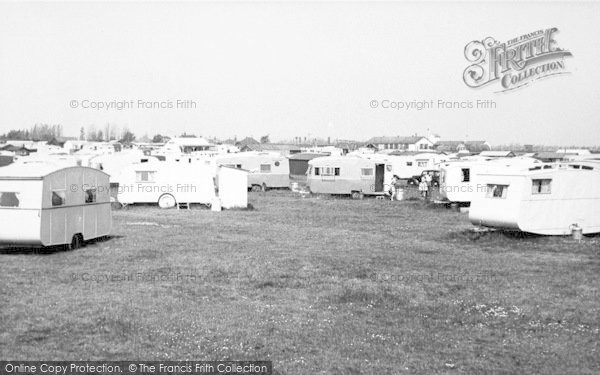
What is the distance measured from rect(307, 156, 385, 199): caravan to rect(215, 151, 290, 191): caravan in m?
4.35

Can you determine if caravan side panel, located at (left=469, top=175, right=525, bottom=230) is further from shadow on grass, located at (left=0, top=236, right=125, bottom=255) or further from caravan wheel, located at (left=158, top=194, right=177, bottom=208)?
caravan wheel, located at (left=158, top=194, right=177, bottom=208)

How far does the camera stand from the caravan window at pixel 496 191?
21070 millimetres

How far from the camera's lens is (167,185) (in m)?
31.8

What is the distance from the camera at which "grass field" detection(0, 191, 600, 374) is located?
9.31m

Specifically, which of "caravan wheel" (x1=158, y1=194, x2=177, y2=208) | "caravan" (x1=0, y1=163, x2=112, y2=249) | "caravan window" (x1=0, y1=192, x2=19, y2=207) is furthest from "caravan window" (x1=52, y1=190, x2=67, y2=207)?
"caravan wheel" (x1=158, y1=194, x2=177, y2=208)

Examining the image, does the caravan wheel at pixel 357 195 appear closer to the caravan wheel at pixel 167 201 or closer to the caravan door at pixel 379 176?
the caravan door at pixel 379 176

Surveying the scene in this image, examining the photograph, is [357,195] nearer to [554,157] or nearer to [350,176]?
[350,176]

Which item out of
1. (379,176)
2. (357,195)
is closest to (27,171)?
(357,195)

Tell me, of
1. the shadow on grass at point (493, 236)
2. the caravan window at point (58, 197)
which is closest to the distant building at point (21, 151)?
the caravan window at point (58, 197)

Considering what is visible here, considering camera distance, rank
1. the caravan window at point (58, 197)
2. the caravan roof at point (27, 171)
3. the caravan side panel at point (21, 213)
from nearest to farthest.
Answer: the caravan side panel at point (21, 213)
the caravan roof at point (27, 171)
the caravan window at point (58, 197)

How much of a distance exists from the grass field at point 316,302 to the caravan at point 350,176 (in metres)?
17.8

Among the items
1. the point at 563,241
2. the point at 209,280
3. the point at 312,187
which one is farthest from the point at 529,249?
the point at 312,187

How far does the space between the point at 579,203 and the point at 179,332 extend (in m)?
16.3

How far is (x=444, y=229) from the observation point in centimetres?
2456
